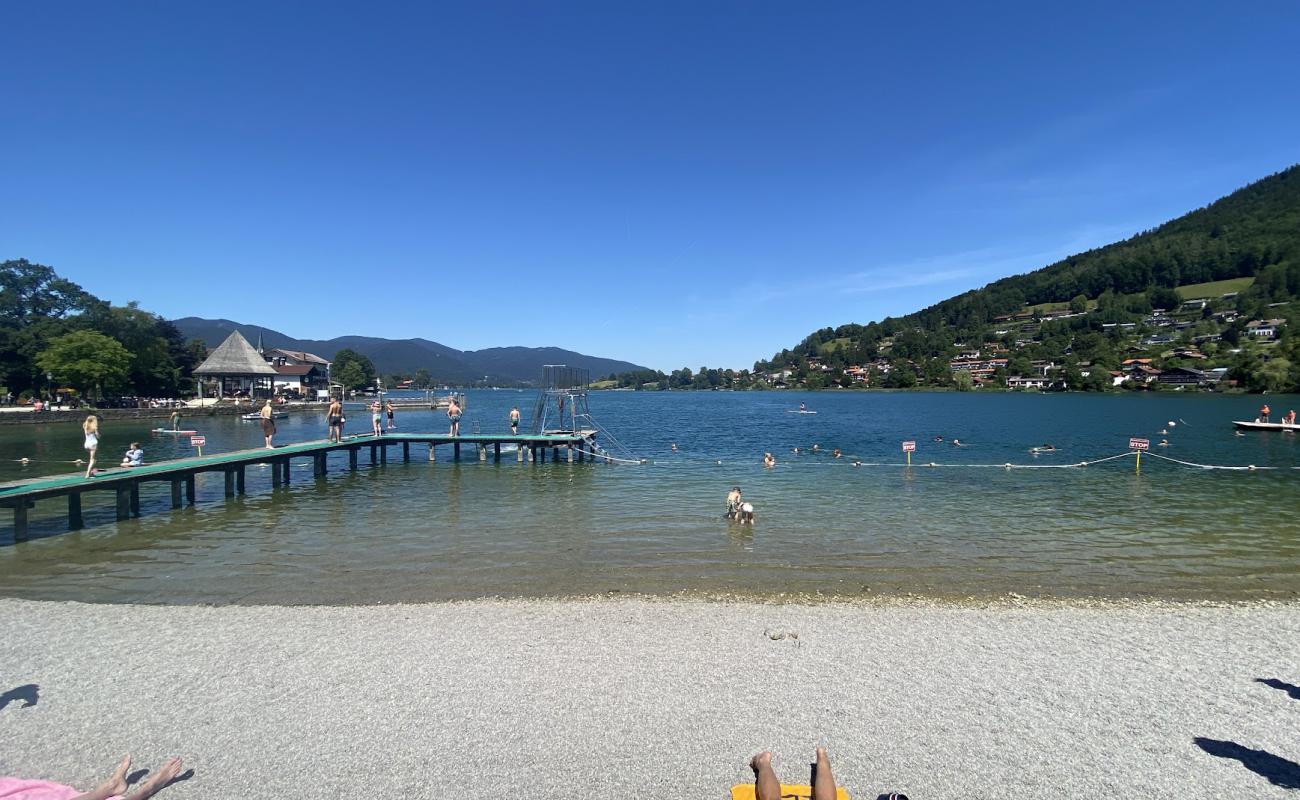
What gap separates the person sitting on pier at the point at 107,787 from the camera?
14.5 ft

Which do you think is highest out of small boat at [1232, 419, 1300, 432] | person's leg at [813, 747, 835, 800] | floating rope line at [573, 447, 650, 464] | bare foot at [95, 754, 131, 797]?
person's leg at [813, 747, 835, 800]

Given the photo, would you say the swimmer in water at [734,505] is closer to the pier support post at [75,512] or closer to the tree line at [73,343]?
the pier support post at [75,512]

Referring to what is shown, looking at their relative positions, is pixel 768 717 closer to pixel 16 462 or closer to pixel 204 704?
pixel 204 704

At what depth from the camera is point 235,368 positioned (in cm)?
8531

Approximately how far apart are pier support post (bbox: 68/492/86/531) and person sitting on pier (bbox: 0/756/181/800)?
53.2ft

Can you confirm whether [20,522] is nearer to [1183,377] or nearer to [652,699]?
[652,699]

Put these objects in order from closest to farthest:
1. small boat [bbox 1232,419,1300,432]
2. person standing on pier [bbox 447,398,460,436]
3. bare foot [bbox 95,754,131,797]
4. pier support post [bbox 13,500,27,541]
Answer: bare foot [bbox 95,754,131,797], pier support post [bbox 13,500,27,541], person standing on pier [bbox 447,398,460,436], small boat [bbox 1232,419,1300,432]

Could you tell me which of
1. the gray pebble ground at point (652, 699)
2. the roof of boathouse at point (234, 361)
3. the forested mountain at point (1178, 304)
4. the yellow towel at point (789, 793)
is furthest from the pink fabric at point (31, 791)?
the forested mountain at point (1178, 304)

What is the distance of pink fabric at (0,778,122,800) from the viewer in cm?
434

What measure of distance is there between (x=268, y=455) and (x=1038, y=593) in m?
25.4

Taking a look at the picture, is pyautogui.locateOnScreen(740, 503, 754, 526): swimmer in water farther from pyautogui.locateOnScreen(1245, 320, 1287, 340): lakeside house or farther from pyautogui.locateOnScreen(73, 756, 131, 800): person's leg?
pyautogui.locateOnScreen(1245, 320, 1287, 340): lakeside house

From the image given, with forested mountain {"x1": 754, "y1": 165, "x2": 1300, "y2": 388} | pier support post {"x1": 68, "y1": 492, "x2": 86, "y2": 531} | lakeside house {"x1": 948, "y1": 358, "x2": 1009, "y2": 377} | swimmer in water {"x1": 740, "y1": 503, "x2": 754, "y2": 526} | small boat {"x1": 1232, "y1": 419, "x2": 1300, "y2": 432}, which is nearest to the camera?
pier support post {"x1": 68, "y1": 492, "x2": 86, "y2": 531}

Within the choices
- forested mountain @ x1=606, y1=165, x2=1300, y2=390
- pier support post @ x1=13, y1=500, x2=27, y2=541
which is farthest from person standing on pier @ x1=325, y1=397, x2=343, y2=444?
forested mountain @ x1=606, y1=165, x2=1300, y2=390

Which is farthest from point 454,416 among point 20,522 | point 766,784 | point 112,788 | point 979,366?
point 979,366
